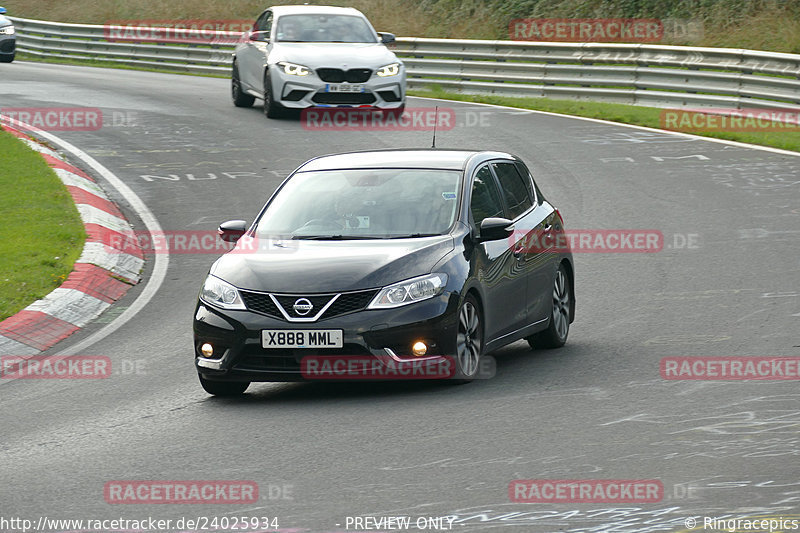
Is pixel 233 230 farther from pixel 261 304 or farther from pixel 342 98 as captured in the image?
pixel 342 98

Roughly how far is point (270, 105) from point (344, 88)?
1.61 metres

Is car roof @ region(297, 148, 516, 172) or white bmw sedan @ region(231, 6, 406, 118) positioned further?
white bmw sedan @ region(231, 6, 406, 118)

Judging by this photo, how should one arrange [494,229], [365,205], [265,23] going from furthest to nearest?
[265,23]
[365,205]
[494,229]

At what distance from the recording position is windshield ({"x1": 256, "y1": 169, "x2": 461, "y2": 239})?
9.91m

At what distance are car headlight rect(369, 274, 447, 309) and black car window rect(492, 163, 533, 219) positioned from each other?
178 centimetres

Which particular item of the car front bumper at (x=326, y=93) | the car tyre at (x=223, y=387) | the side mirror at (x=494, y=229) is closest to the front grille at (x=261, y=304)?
the car tyre at (x=223, y=387)

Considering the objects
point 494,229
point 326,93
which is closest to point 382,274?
point 494,229

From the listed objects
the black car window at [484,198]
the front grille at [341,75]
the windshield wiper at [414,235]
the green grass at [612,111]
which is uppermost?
the black car window at [484,198]

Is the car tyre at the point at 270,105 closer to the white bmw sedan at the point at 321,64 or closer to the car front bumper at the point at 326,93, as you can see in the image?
the white bmw sedan at the point at 321,64

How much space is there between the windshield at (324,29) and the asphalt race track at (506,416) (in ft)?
24.8

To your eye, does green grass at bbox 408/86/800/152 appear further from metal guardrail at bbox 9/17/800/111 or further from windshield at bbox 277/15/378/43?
windshield at bbox 277/15/378/43

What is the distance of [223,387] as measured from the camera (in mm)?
9453

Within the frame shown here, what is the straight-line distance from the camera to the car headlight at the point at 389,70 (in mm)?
23367

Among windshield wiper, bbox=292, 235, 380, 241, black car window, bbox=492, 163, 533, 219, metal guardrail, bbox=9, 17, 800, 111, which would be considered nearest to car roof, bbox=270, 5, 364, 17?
metal guardrail, bbox=9, 17, 800, 111
